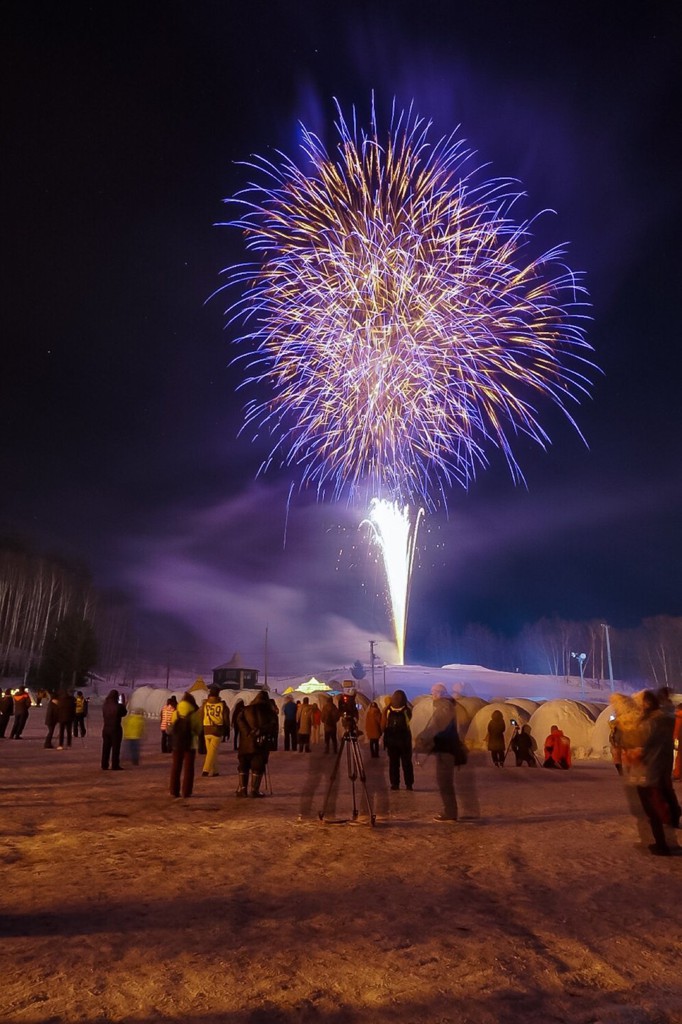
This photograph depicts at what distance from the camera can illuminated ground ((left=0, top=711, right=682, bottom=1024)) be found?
155 inches

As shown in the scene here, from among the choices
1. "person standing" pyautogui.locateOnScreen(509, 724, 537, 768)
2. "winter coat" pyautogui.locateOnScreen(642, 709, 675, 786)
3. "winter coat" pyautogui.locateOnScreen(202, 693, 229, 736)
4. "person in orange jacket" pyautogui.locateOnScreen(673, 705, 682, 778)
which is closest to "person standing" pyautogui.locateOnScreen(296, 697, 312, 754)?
"person standing" pyautogui.locateOnScreen(509, 724, 537, 768)

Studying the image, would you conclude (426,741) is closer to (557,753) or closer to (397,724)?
(397,724)

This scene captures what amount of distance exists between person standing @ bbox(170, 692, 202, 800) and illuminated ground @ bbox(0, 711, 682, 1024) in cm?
108

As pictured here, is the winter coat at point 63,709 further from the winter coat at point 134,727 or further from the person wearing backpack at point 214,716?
the person wearing backpack at point 214,716

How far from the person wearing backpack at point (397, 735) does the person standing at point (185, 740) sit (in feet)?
10.9

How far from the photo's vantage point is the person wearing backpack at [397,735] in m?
12.3

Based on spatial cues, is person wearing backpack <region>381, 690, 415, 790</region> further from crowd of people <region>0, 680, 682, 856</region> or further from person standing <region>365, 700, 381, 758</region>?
person standing <region>365, 700, 381, 758</region>

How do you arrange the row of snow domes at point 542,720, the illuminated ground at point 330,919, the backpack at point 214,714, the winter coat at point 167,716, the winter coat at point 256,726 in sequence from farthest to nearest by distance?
1. the row of snow domes at point 542,720
2. the winter coat at point 167,716
3. the backpack at point 214,714
4. the winter coat at point 256,726
5. the illuminated ground at point 330,919

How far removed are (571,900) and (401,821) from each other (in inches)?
163

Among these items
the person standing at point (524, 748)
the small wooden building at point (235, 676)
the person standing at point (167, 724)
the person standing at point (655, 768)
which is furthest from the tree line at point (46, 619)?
the person standing at point (655, 768)

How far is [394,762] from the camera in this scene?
13180 mm

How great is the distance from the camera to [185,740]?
37.1 ft

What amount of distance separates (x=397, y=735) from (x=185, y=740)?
147 inches

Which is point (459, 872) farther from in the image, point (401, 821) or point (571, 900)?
point (401, 821)
